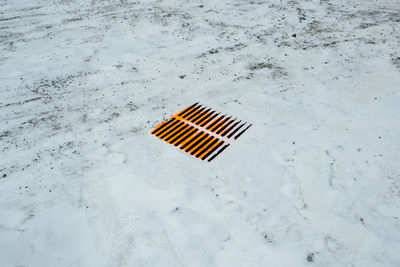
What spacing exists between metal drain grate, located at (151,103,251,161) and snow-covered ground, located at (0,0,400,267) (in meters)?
0.16

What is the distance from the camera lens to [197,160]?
4105 mm

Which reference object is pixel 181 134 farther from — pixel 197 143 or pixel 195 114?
pixel 195 114

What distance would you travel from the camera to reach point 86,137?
14.7ft

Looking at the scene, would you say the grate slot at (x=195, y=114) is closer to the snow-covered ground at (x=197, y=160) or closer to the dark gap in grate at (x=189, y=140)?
the snow-covered ground at (x=197, y=160)

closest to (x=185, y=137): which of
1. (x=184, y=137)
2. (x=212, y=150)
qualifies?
(x=184, y=137)

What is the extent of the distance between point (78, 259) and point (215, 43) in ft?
17.5

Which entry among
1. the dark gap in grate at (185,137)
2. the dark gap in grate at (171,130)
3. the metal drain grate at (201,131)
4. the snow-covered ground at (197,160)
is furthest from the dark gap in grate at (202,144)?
the dark gap in grate at (171,130)

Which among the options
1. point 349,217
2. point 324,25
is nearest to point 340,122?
point 349,217

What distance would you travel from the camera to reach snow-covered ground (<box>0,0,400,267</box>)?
3176 mm

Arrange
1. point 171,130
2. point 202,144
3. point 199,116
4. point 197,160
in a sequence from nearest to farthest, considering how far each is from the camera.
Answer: point 197,160
point 202,144
point 171,130
point 199,116

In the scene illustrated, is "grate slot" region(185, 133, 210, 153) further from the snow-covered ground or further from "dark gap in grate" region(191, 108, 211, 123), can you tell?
"dark gap in grate" region(191, 108, 211, 123)

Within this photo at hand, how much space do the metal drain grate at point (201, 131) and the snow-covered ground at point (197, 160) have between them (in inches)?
6.3

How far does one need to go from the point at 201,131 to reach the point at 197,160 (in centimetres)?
66

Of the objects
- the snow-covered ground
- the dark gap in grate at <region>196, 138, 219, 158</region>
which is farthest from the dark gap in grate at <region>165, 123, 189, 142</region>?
the dark gap in grate at <region>196, 138, 219, 158</region>
